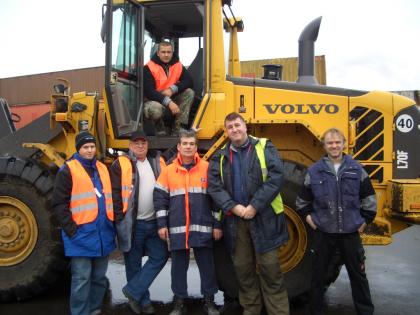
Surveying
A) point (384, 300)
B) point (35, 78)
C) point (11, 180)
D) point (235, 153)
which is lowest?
point (384, 300)

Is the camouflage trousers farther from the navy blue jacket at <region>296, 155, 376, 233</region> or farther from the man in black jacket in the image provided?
the navy blue jacket at <region>296, 155, 376, 233</region>

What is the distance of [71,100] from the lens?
4.87 meters

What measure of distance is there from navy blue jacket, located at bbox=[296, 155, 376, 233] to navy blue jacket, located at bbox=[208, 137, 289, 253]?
0.34 metres

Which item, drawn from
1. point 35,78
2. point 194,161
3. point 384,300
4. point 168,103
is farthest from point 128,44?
point 35,78

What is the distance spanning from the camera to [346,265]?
362cm

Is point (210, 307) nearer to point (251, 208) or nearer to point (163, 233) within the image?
point (163, 233)

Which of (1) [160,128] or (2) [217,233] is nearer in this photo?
(2) [217,233]

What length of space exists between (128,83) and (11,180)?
1.60 m

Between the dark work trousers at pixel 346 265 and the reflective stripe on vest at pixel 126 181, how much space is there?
5.52 feet

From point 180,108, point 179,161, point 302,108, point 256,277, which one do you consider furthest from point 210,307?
point 302,108

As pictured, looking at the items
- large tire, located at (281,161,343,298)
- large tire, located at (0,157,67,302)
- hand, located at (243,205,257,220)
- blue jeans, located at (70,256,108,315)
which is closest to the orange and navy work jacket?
hand, located at (243,205,257,220)

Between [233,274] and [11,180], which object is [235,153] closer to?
[233,274]

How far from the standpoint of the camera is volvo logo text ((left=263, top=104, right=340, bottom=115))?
14.4 ft

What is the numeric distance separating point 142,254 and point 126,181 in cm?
77
